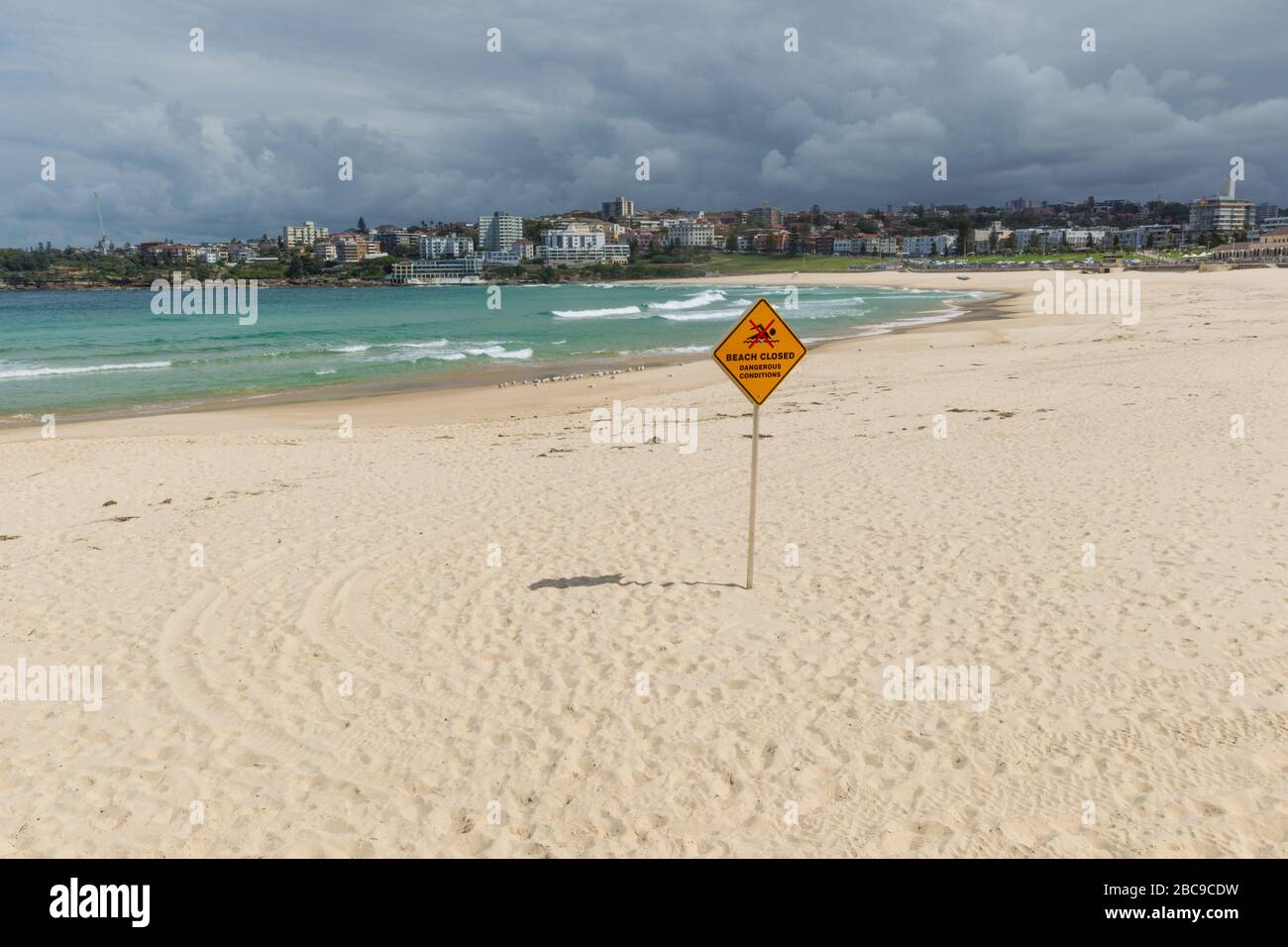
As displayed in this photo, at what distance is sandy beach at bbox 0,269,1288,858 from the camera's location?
4.59m

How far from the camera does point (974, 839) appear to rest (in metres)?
4.25

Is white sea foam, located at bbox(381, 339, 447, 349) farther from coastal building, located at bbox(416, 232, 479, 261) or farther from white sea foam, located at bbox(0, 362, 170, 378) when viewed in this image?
coastal building, located at bbox(416, 232, 479, 261)

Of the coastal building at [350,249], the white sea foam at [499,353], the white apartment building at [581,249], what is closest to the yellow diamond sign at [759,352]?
the white sea foam at [499,353]

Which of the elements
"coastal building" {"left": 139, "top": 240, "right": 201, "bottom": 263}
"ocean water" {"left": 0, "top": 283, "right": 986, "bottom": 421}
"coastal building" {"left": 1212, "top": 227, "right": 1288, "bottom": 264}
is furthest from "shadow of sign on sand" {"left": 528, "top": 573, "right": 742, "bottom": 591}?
"coastal building" {"left": 139, "top": 240, "right": 201, "bottom": 263}

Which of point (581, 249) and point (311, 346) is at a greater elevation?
point (581, 249)

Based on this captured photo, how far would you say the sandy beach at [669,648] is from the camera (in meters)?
4.59

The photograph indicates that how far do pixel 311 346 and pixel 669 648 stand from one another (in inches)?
1546

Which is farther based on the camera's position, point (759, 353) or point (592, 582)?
point (592, 582)

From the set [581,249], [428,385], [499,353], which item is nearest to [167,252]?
[581,249]

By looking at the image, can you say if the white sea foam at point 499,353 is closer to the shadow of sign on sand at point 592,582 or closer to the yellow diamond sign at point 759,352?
the shadow of sign on sand at point 592,582

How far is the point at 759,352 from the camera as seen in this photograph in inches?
287

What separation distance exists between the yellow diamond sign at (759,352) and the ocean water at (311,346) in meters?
22.6

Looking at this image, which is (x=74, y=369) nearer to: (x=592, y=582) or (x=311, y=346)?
(x=311, y=346)

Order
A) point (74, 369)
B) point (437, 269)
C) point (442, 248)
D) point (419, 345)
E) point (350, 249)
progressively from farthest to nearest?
point (442, 248), point (350, 249), point (437, 269), point (419, 345), point (74, 369)
